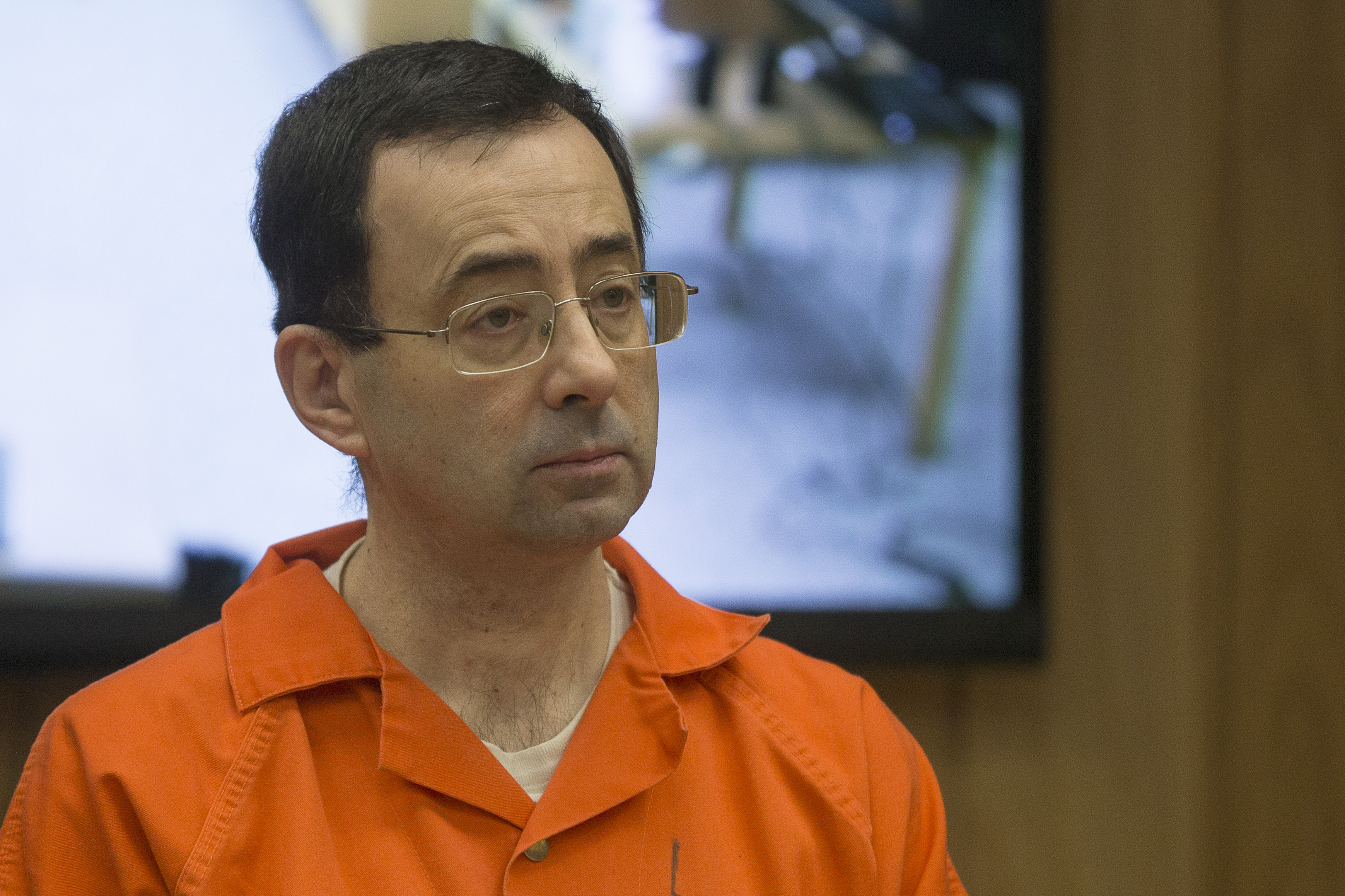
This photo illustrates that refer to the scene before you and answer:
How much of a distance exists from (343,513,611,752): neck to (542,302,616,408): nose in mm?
159

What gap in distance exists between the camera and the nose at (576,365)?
43.4 inches

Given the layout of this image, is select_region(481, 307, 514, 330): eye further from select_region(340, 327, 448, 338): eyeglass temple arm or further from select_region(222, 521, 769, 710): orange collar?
select_region(222, 521, 769, 710): orange collar

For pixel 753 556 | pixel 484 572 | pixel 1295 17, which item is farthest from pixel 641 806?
pixel 1295 17

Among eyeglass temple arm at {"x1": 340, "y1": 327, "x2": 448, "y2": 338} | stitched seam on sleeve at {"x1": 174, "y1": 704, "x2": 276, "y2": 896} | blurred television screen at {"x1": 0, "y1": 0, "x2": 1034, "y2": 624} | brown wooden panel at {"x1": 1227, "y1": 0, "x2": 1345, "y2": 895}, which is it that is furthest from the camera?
brown wooden panel at {"x1": 1227, "y1": 0, "x2": 1345, "y2": 895}

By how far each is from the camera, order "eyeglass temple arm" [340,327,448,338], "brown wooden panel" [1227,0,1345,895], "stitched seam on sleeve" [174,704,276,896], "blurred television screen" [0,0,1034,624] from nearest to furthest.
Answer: "stitched seam on sleeve" [174,704,276,896] < "eyeglass temple arm" [340,327,448,338] < "blurred television screen" [0,0,1034,624] < "brown wooden panel" [1227,0,1345,895]

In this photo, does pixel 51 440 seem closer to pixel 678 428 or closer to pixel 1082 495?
pixel 678 428

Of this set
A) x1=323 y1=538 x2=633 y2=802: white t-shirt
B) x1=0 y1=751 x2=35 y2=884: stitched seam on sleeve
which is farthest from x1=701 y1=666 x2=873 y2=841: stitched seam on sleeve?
x1=0 y1=751 x2=35 y2=884: stitched seam on sleeve

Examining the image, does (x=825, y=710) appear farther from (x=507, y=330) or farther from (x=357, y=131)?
(x=357, y=131)

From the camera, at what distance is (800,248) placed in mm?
2137

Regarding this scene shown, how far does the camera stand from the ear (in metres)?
1.21

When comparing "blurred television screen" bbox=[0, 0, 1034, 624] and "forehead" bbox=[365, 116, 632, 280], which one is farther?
"blurred television screen" bbox=[0, 0, 1034, 624]

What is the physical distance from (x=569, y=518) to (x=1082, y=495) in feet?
4.61

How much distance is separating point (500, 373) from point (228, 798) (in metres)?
0.46

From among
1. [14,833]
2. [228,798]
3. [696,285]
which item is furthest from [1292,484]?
[14,833]
